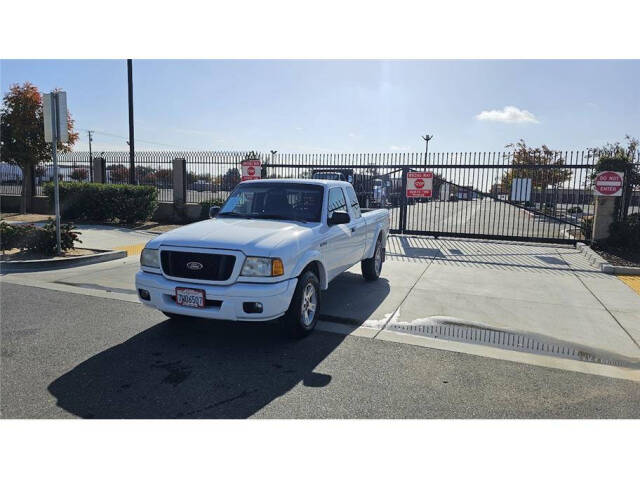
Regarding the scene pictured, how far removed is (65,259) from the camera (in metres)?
8.80

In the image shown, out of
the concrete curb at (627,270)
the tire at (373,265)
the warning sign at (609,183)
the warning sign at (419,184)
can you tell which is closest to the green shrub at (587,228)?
the warning sign at (609,183)

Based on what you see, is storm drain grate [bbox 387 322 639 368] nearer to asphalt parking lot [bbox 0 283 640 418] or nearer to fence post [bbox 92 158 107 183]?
asphalt parking lot [bbox 0 283 640 418]

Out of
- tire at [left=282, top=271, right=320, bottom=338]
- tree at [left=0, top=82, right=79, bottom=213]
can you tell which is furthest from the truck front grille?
tree at [left=0, top=82, right=79, bottom=213]

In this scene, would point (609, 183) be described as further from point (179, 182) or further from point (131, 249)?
point (179, 182)

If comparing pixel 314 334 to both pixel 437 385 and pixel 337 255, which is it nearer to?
pixel 337 255

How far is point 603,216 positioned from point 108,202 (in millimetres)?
14975

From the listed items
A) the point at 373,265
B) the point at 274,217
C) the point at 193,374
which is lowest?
the point at 193,374

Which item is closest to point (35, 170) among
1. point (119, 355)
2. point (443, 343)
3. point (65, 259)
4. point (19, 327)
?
point (65, 259)

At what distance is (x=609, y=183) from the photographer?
1130cm

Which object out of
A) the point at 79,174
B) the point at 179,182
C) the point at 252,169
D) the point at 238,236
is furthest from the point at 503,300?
the point at 79,174

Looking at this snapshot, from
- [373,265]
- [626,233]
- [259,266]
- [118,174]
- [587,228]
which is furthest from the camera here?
[118,174]

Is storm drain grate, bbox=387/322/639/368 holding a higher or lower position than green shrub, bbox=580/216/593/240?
lower

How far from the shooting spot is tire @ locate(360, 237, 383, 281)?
25.7ft

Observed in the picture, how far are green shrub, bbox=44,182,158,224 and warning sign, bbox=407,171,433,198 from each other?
28.8 feet
